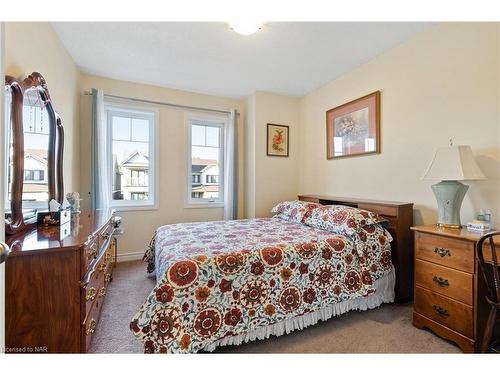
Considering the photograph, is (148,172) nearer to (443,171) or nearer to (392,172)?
(392,172)

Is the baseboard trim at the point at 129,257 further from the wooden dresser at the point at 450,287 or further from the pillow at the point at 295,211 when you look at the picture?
the wooden dresser at the point at 450,287

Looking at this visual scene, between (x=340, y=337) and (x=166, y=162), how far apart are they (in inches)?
116

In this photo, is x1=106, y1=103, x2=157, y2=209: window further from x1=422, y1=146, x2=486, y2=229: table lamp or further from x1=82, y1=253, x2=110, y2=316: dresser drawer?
x1=422, y1=146, x2=486, y2=229: table lamp

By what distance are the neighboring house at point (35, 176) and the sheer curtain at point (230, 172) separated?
2.19m

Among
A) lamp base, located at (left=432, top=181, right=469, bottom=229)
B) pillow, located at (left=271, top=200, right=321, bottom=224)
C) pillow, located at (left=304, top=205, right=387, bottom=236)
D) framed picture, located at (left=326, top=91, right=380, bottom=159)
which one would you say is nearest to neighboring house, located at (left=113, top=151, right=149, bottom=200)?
pillow, located at (left=271, top=200, right=321, bottom=224)

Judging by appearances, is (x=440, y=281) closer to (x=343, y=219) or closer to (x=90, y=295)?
(x=343, y=219)

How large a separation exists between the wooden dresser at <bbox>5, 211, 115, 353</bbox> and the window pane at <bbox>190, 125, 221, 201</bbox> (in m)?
2.44

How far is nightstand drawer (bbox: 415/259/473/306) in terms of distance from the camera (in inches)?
59.3

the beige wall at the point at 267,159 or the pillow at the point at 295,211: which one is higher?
the beige wall at the point at 267,159

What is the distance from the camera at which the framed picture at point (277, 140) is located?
364 cm

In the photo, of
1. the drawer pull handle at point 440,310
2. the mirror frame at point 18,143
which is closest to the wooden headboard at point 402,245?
the drawer pull handle at point 440,310

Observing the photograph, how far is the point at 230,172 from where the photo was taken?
368cm

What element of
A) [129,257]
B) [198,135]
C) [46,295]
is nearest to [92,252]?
[46,295]

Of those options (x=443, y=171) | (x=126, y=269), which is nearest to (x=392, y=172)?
(x=443, y=171)
